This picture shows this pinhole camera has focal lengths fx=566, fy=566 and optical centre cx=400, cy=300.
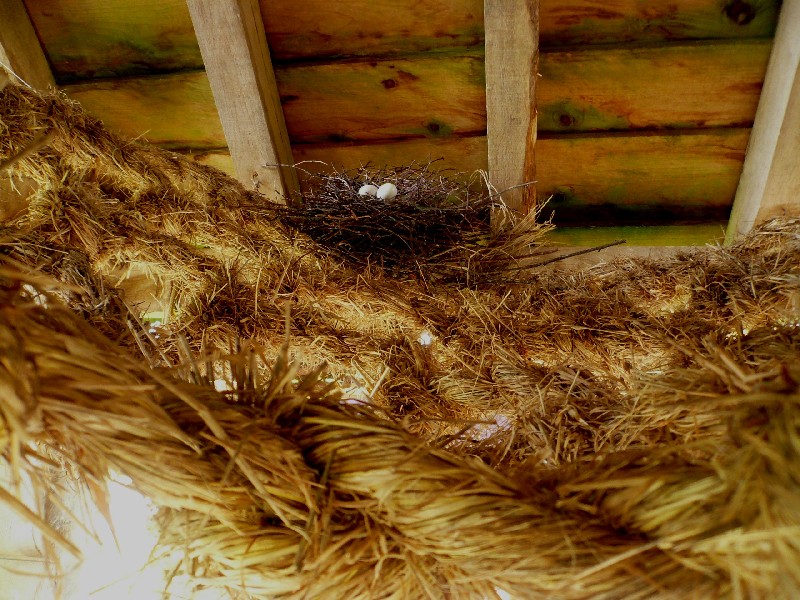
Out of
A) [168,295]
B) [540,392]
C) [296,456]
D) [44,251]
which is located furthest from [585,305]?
[44,251]

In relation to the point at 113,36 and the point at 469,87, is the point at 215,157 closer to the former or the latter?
the point at 113,36

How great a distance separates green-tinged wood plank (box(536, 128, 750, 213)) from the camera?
4.42ft

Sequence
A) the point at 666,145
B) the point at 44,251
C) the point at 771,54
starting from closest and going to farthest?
the point at 44,251
the point at 771,54
the point at 666,145

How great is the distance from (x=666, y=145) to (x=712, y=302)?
0.55 metres

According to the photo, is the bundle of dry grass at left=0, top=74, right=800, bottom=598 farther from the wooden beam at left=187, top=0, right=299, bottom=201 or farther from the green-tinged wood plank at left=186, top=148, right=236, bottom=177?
the green-tinged wood plank at left=186, top=148, right=236, bottom=177

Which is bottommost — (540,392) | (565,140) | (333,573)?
(333,573)

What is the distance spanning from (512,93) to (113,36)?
0.96 metres

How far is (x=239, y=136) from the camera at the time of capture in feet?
4.12

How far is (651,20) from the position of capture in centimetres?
122

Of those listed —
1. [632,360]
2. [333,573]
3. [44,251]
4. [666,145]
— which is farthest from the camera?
[666,145]

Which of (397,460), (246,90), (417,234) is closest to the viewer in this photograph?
(397,460)

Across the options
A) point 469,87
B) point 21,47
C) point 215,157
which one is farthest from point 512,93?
point 21,47

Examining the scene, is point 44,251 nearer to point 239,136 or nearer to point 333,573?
point 239,136

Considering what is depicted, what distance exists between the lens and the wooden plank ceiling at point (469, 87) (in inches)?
48.6
